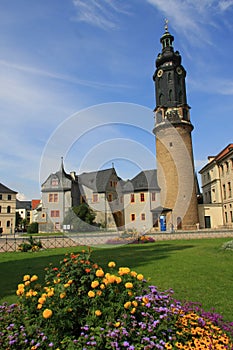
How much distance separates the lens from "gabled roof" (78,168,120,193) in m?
53.1

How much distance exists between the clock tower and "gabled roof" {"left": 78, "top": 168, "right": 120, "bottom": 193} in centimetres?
1375

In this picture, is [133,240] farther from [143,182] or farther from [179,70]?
[179,70]

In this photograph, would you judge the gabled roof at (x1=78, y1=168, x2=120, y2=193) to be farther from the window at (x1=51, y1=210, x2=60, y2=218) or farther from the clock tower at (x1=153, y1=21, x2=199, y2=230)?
the clock tower at (x1=153, y1=21, x2=199, y2=230)

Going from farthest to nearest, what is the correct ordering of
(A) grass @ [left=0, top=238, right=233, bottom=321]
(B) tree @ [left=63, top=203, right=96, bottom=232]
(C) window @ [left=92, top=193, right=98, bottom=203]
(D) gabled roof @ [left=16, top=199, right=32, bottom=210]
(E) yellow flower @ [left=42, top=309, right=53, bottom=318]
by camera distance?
(D) gabled roof @ [left=16, top=199, right=32, bottom=210] → (C) window @ [left=92, top=193, right=98, bottom=203] → (B) tree @ [left=63, top=203, right=96, bottom=232] → (A) grass @ [left=0, top=238, right=233, bottom=321] → (E) yellow flower @ [left=42, top=309, right=53, bottom=318]

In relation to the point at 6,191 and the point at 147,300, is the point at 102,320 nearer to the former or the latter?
the point at 147,300

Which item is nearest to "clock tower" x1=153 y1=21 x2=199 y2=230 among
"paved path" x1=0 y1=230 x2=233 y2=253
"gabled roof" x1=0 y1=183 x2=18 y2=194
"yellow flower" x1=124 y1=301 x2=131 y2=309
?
"paved path" x1=0 y1=230 x2=233 y2=253

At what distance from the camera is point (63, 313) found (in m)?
3.86

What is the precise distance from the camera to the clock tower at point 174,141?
1550 inches

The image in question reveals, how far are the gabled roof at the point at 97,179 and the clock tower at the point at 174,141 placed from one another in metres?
13.8

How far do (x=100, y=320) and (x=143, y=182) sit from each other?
147ft

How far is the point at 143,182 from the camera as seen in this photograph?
4841 centimetres

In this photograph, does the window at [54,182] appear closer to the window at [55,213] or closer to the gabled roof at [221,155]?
the window at [55,213]

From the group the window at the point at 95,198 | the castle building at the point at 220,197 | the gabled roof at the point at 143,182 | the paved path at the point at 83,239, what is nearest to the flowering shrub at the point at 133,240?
the paved path at the point at 83,239

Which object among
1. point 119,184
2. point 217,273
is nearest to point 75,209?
point 119,184
